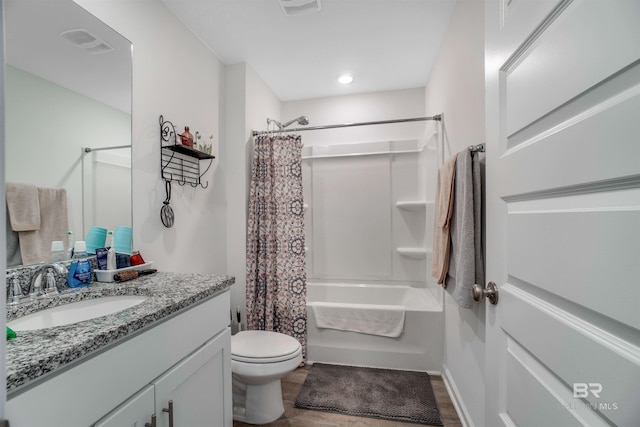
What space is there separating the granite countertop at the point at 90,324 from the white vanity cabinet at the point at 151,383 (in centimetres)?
4

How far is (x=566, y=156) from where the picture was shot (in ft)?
1.85

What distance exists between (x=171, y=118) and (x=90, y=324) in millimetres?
1357

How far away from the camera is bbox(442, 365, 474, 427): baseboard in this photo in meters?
1.60

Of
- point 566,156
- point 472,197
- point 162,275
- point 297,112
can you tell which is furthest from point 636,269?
point 297,112

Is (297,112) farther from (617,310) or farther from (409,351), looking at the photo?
(617,310)

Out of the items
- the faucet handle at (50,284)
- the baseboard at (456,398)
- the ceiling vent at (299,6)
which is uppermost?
the ceiling vent at (299,6)

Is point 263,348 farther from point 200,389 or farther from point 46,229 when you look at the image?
point 46,229

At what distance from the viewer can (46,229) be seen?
43.4 inches

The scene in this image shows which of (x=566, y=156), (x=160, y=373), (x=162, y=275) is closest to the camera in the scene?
(x=566, y=156)

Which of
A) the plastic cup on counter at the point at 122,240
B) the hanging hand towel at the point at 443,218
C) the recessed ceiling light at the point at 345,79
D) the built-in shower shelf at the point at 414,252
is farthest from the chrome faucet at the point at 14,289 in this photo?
the built-in shower shelf at the point at 414,252

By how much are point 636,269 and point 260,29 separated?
7.38 ft

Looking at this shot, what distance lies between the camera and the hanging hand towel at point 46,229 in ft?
3.43

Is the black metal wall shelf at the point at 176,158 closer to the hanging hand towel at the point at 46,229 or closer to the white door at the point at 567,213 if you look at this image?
the hanging hand towel at the point at 46,229

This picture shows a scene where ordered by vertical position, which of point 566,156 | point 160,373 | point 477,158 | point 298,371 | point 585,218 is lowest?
point 298,371
